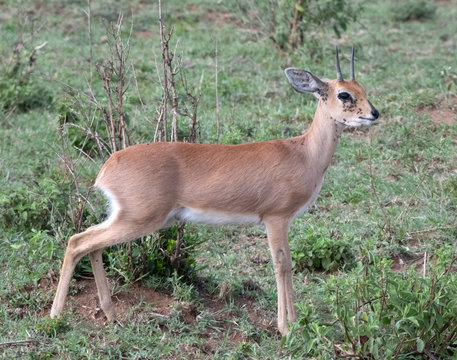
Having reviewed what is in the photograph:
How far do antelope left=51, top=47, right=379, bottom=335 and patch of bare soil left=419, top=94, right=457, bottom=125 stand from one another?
3187 mm

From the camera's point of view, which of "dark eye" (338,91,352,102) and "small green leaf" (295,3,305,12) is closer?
"dark eye" (338,91,352,102)

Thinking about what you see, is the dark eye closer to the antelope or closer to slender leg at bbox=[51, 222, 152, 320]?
the antelope

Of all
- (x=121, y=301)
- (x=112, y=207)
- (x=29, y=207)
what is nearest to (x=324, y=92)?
(x=112, y=207)

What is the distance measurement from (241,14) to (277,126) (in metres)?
3.39

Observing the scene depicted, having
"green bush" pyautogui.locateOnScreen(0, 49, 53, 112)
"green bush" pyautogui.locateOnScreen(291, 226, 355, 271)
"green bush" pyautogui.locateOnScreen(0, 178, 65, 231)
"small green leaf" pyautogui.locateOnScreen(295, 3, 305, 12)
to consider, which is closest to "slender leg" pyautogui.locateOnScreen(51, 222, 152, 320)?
"green bush" pyautogui.locateOnScreen(0, 178, 65, 231)

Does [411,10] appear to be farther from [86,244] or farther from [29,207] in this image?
[86,244]

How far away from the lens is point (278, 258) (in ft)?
15.1

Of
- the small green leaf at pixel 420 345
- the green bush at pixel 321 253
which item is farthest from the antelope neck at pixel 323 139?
the small green leaf at pixel 420 345

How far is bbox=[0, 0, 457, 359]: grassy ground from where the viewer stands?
13.5ft

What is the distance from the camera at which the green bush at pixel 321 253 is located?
17.8ft

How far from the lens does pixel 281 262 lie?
181 inches

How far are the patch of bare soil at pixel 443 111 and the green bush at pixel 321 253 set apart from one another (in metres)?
2.66

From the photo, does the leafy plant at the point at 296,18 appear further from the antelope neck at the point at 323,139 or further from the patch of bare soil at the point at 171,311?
the patch of bare soil at the point at 171,311

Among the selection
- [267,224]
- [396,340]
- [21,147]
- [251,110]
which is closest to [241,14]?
[251,110]
